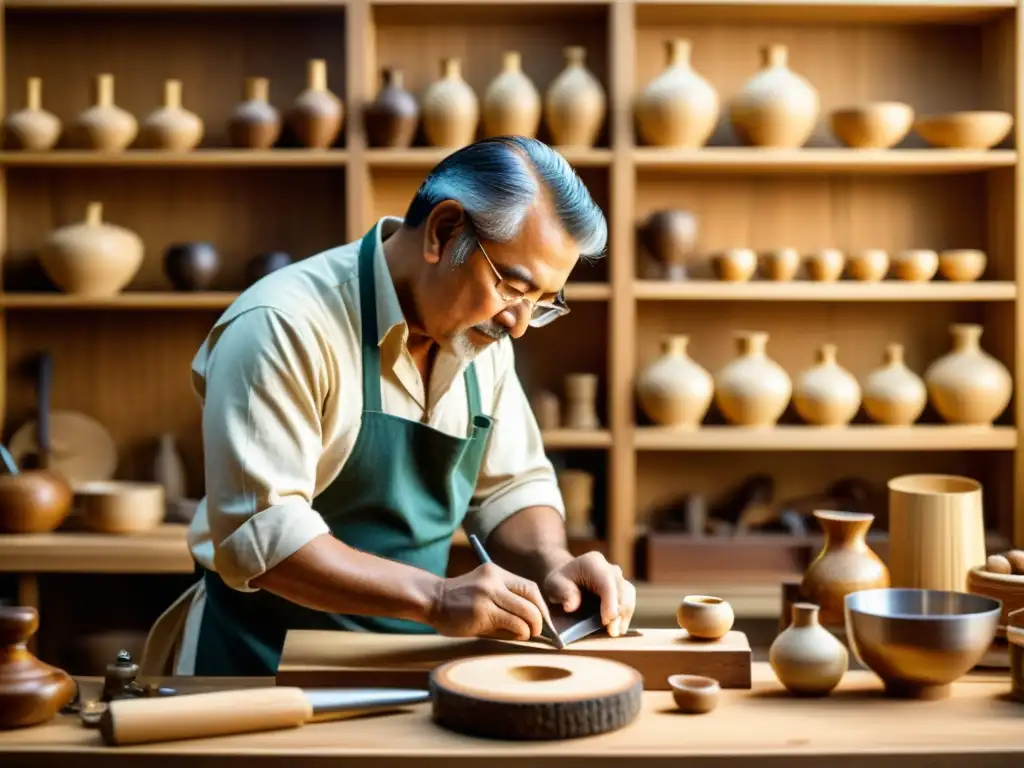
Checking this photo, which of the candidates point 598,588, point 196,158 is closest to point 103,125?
point 196,158

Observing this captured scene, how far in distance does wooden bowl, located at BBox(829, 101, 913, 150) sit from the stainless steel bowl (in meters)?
2.40

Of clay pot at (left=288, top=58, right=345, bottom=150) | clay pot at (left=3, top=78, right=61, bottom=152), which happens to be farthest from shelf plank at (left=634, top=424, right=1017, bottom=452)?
clay pot at (left=3, top=78, right=61, bottom=152)

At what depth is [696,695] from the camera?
1616 mm

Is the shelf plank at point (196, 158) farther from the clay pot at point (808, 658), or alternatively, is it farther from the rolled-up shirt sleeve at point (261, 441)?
the clay pot at point (808, 658)

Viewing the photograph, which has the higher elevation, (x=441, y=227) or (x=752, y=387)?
(x=441, y=227)

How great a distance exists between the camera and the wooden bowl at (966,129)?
150 inches

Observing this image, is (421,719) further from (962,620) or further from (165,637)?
(165,637)

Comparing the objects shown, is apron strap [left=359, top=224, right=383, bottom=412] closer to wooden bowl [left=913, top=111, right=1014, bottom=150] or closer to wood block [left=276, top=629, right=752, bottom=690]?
wood block [left=276, top=629, right=752, bottom=690]

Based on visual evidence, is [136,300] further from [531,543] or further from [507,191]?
[507,191]

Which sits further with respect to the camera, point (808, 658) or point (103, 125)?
point (103, 125)

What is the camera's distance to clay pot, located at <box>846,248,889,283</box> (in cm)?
387

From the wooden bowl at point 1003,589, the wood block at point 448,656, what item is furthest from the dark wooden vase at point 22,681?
the wooden bowl at point 1003,589

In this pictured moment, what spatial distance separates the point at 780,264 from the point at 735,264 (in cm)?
15

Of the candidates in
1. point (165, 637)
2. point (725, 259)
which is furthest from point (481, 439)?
point (725, 259)
